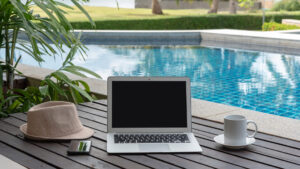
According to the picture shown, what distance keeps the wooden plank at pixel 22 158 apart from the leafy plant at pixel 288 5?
1074 inches

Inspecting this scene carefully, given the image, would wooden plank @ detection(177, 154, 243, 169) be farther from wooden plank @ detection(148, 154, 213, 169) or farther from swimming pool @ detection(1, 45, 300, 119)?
swimming pool @ detection(1, 45, 300, 119)

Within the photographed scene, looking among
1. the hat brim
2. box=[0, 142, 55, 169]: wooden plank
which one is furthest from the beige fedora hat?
box=[0, 142, 55, 169]: wooden plank

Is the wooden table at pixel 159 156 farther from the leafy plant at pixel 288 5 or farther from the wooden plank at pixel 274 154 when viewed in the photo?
the leafy plant at pixel 288 5

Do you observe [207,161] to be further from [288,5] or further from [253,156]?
[288,5]

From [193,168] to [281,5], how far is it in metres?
28.0

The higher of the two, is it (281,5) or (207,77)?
(281,5)

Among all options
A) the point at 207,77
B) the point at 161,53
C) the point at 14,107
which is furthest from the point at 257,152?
the point at 161,53

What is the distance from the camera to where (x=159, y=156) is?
1.93m

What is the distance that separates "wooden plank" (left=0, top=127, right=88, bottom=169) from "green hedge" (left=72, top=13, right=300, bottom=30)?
1482cm

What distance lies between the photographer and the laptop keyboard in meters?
2.08

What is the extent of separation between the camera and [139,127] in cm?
217

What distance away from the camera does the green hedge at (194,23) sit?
1745 cm

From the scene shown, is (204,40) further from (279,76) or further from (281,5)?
(281,5)

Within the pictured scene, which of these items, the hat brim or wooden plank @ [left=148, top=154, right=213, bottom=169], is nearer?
wooden plank @ [left=148, top=154, right=213, bottom=169]
